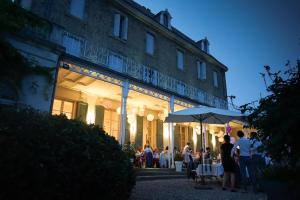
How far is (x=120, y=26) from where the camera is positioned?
14.3 meters

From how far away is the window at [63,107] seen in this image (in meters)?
11.1

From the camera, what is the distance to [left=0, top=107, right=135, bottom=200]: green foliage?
248cm

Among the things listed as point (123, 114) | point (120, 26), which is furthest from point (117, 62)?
point (123, 114)

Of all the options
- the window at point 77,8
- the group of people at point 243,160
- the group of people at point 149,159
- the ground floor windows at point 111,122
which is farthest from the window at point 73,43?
the group of people at point 243,160

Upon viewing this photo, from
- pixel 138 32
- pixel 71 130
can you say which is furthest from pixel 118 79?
pixel 71 130

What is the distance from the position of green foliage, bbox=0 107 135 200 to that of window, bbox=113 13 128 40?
10854mm

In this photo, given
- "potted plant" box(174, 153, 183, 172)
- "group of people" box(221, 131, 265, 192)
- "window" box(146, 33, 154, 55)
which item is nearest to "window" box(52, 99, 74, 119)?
"potted plant" box(174, 153, 183, 172)

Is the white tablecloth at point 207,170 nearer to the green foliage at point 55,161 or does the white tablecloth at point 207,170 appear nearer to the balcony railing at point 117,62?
the green foliage at point 55,161

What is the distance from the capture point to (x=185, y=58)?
18.1 metres

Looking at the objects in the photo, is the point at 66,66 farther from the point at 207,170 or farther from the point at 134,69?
the point at 207,170

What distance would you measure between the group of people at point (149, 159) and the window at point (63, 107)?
4.09 meters

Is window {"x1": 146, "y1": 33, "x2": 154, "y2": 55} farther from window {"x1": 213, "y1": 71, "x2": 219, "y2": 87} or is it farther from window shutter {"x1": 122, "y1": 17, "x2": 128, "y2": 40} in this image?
window {"x1": 213, "y1": 71, "x2": 219, "y2": 87}

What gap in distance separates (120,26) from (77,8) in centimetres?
295

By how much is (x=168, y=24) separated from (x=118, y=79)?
9.31 m
